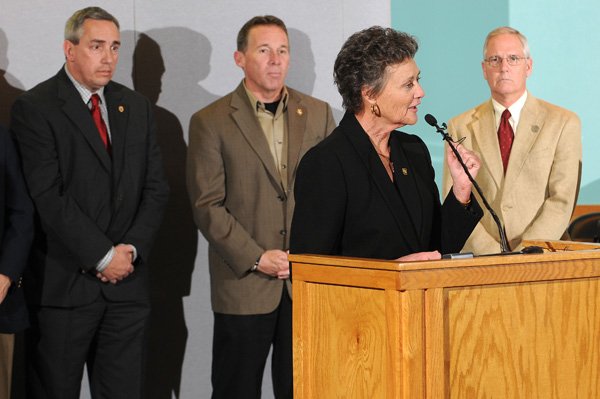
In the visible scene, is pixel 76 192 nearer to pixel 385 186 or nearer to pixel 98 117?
pixel 98 117

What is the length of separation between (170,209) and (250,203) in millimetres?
592

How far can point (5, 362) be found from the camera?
3.90m

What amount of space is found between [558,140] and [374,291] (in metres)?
2.51

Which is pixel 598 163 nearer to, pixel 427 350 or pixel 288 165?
pixel 288 165

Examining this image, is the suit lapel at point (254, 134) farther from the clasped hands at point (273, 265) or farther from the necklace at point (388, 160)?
the necklace at point (388, 160)

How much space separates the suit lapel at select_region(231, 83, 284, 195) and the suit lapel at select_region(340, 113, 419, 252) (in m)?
1.57

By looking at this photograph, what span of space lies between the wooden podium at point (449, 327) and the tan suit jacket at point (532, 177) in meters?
1.96

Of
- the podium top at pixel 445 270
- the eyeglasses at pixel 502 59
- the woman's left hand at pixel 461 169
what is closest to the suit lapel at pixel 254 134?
the eyeglasses at pixel 502 59

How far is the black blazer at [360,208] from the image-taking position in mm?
2773

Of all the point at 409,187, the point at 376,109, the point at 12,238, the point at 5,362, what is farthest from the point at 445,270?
the point at 5,362

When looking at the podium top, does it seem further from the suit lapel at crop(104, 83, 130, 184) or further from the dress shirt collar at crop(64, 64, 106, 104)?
the dress shirt collar at crop(64, 64, 106, 104)

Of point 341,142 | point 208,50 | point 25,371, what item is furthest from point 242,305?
point 341,142

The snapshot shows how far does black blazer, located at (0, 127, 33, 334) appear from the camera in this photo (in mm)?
3701

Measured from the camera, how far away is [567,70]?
243 inches
